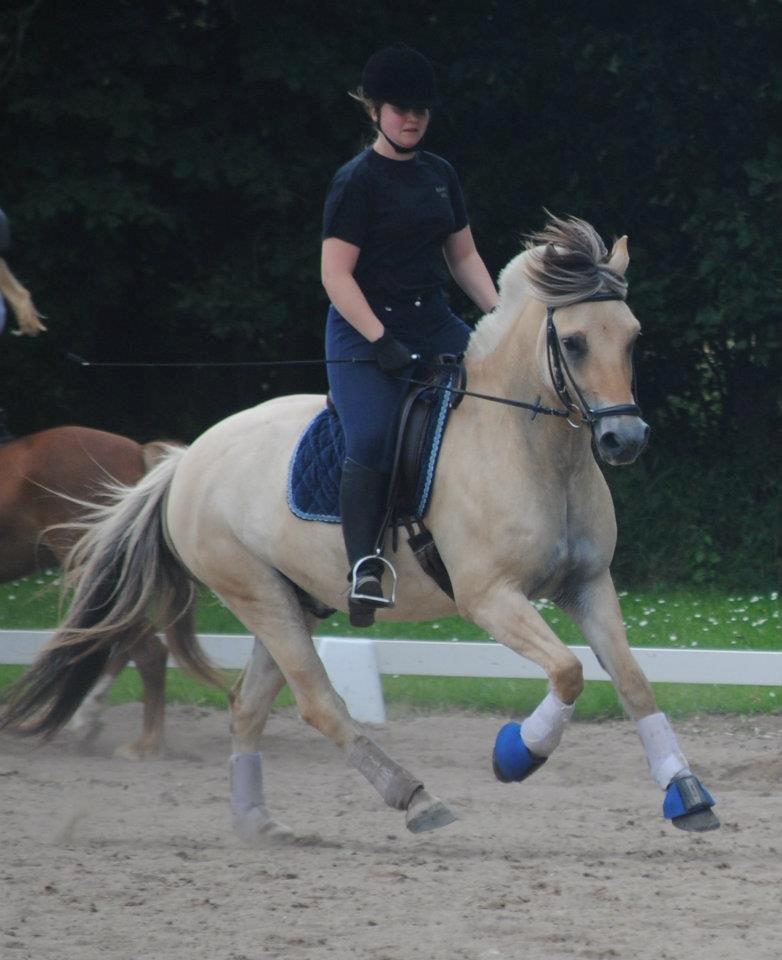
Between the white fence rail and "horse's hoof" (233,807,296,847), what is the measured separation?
221cm

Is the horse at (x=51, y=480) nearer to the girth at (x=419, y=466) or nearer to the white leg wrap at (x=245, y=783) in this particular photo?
the white leg wrap at (x=245, y=783)

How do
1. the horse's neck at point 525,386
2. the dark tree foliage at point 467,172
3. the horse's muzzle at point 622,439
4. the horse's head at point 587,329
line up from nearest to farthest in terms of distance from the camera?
1. the horse's muzzle at point 622,439
2. the horse's head at point 587,329
3. the horse's neck at point 525,386
4. the dark tree foliage at point 467,172

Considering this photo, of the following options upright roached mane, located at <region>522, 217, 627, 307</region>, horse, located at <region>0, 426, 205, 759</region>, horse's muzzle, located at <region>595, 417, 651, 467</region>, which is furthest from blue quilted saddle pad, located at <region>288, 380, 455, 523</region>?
horse, located at <region>0, 426, 205, 759</region>

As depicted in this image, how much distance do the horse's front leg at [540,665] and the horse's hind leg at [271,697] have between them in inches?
22.5

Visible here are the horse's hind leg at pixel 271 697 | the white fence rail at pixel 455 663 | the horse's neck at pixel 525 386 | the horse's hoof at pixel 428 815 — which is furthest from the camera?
the white fence rail at pixel 455 663

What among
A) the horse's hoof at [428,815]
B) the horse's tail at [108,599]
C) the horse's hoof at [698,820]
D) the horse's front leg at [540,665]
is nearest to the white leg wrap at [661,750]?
the horse's hoof at [698,820]

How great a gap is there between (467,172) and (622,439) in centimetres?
859

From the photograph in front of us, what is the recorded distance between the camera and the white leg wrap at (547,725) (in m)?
4.61

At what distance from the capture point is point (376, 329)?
16.4 feet

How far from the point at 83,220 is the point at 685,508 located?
5.13 meters

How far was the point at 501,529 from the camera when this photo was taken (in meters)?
4.71

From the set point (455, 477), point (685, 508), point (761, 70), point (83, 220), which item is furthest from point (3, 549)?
point (761, 70)

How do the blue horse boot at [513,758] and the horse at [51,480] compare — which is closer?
the blue horse boot at [513,758]

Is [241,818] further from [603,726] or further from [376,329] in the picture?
[603,726]
